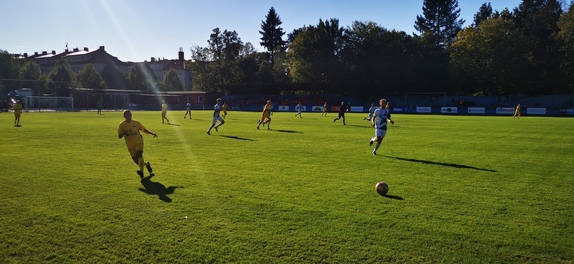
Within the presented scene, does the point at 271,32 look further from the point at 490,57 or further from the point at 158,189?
the point at 158,189

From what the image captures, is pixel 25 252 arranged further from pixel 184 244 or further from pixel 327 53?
pixel 327 53

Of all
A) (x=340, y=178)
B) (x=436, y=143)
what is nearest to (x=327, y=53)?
(x=436, y=143)

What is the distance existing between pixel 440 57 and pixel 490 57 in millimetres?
9637

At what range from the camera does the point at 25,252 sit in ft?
16.6

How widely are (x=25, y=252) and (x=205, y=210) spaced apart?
261 cm

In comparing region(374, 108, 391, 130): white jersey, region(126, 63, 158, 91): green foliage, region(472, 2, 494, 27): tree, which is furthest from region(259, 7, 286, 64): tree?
region(374, 108, 391, 130): white jersey

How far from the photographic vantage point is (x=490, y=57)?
63.6m

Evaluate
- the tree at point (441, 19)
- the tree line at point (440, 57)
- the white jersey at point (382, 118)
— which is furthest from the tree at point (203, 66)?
the white jersey at point (382, 118)

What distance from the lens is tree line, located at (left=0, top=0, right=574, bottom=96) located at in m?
62.4

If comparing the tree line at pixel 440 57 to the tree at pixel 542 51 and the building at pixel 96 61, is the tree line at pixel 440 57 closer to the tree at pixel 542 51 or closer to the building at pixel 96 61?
the tree at pixel 542 51

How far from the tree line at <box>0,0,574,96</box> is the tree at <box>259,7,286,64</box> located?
48.4 ft

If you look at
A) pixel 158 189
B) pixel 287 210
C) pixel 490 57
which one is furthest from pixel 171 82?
pixel 287 210

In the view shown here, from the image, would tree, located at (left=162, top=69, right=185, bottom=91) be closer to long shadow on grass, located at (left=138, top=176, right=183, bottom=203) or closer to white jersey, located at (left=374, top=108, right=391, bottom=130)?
white jersey, located at (left=374, top=108, right=391, bottom=130)

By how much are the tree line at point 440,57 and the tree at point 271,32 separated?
1476 cm
